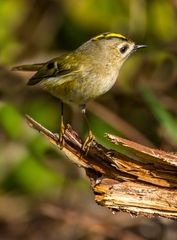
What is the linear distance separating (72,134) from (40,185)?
105 inches

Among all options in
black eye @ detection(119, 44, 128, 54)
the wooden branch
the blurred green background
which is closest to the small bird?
black eye @ detection(119, 44, 128, 54)

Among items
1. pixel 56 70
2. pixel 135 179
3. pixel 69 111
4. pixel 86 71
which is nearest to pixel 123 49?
pixel 86 71

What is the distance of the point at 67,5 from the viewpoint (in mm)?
7195

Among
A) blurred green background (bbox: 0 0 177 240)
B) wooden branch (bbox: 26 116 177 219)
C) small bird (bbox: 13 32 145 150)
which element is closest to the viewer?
wooden branch (bbox: 26 116 177 219)

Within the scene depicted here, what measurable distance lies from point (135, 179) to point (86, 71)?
96cm

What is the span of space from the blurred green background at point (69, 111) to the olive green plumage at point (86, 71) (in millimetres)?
1384

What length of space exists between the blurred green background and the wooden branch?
214 centimetres

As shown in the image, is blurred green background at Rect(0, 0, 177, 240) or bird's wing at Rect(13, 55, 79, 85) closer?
bird's wing at Rect(13, 55, 79, 85)

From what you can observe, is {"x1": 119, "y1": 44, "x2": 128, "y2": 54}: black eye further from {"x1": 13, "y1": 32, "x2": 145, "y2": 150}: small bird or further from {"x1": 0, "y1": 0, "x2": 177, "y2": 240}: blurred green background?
{"x1": 0, "y1": 0, "x2": 177, "y2": 240}: blurred green background

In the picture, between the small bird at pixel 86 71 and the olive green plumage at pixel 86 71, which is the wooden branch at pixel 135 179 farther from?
the olive green plumage at pixel 86 71

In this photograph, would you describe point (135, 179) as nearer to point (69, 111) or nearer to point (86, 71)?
point (86, 71)

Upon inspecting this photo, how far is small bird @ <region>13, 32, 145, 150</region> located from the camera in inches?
182

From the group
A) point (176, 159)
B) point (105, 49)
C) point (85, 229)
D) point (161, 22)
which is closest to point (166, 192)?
point (176, 159)

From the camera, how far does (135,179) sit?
13.3ft
